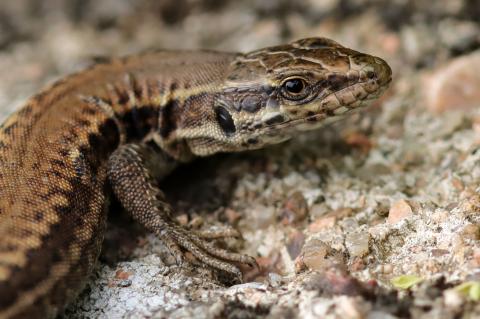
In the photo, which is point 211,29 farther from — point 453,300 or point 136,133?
point 453,300

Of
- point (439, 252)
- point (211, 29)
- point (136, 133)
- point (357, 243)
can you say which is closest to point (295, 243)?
point (357, 243)

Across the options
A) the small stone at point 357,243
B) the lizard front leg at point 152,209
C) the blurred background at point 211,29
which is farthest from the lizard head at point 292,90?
the blurred background at point 211,29

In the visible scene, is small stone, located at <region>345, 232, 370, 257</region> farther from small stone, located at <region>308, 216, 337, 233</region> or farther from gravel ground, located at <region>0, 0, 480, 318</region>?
small stone, located at <region>308, 216, 337, 233</region>

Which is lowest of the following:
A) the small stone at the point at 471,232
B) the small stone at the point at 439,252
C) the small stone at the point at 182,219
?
the small stone at the point at 439,252

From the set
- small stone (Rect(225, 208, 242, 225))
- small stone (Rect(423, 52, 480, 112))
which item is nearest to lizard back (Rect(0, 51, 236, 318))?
small stone (Rect(225, 208, 242, 225))

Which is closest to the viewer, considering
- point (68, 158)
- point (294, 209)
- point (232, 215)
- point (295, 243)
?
point (68, 158)

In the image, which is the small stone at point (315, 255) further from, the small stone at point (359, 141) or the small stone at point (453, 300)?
the small stone at point (359, 141)

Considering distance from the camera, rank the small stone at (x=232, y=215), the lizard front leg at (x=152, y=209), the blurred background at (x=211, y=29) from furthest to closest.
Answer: the blurred background at (x=211, y=29), the small stone at (x=232, y=215), the lizard front leg at (x=152, y=209)
